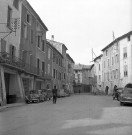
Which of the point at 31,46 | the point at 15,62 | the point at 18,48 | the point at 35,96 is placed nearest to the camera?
the point at 15,62

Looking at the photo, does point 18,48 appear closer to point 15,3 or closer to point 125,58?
point 15,3

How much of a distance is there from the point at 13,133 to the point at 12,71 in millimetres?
17157

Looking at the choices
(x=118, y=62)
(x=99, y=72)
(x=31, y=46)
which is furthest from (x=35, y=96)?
(x=99, y=72)

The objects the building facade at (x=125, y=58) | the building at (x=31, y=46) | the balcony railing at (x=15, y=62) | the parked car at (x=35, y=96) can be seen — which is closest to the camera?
the balcony railing at (x=15, y=62)

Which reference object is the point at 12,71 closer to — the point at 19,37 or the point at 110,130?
the point at 19,37

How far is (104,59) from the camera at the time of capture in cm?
6228

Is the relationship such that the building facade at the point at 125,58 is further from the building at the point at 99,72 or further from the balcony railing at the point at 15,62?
the balcony railing at the point at 15,62

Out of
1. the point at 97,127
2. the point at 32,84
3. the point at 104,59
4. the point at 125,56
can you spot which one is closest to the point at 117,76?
the point at 125,56

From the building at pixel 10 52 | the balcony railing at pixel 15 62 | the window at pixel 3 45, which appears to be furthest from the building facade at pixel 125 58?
the window at pixel 3 45

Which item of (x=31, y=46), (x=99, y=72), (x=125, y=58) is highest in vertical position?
(x=31, y=46)

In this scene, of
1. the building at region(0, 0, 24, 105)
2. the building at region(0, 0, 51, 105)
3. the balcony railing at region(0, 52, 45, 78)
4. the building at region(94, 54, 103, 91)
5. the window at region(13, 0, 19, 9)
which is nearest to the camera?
the balcony railing at region(0, 52, 45, 78)

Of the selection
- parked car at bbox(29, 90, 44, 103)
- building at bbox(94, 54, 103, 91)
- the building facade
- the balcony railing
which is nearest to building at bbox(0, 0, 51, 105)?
the balcony railing

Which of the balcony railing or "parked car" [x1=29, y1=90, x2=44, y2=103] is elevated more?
the balcony railing

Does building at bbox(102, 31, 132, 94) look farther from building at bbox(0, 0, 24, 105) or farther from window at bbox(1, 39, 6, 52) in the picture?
window at bbox(1, 39, 6, 52)
